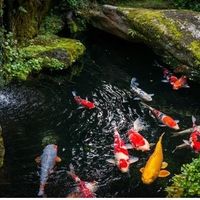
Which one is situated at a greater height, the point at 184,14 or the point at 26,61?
the point at 184,14

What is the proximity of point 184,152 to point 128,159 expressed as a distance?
51.5 inches

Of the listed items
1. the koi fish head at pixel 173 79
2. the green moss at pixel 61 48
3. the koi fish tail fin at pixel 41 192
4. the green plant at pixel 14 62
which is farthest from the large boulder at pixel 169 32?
the koi fish tail fin at pixel 41 192

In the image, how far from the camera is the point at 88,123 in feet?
33.6

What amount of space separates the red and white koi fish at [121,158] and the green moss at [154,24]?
5175mm

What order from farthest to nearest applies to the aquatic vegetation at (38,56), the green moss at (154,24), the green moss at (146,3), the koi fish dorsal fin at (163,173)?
the green moss at (146,3), the green moss at (154,24), the aquatic vegetation at (38,56), the koi fish dorsal fin at (163,173)

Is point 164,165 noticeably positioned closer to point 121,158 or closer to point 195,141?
point 121,158

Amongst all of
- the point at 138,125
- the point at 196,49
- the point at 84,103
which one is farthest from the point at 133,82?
the point at 138,125

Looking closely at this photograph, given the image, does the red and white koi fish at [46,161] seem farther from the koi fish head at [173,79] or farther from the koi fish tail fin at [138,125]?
the koi fish head at [173,79]

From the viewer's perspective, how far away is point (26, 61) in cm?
1278

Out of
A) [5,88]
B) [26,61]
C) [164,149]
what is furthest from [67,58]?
[164,149]

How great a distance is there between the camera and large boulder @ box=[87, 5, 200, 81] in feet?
42.6

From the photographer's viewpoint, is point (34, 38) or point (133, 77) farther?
point (34, 38)

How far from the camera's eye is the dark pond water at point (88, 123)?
8.10 meters

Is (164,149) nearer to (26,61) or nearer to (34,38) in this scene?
(26,61)
